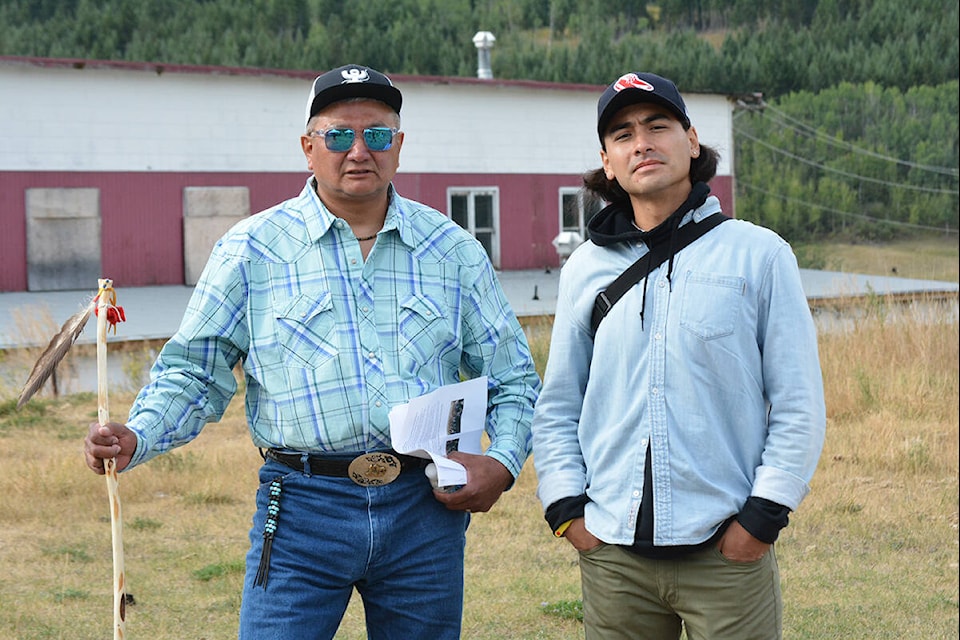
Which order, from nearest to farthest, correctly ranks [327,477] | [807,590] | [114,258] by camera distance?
[327,477] → [807,590] → [114,258]

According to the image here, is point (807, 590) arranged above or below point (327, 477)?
below

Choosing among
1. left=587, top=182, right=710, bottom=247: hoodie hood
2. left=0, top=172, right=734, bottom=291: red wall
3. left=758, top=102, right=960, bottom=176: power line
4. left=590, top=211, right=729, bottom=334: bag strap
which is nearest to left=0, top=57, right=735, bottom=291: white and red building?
left=0, top=172, right=734, bottom=291: red wall

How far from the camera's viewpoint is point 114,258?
2519cm

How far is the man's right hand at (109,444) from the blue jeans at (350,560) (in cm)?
35

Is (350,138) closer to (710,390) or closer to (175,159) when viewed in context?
(710,390)

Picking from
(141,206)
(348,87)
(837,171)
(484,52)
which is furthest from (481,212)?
(837,171)

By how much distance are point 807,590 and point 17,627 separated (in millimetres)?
3596

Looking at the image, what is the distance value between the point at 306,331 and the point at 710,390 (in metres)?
0.96

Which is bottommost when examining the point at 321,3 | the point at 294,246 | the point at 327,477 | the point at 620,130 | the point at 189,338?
the point at 327,477

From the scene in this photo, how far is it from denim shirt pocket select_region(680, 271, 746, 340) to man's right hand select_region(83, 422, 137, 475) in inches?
51.0

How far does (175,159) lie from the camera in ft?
83.6

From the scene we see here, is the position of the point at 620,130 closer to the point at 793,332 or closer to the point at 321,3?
the point at 793,332

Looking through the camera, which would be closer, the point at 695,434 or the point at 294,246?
the point at 695,434

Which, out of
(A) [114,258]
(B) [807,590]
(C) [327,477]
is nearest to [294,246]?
(C) [327,477]
